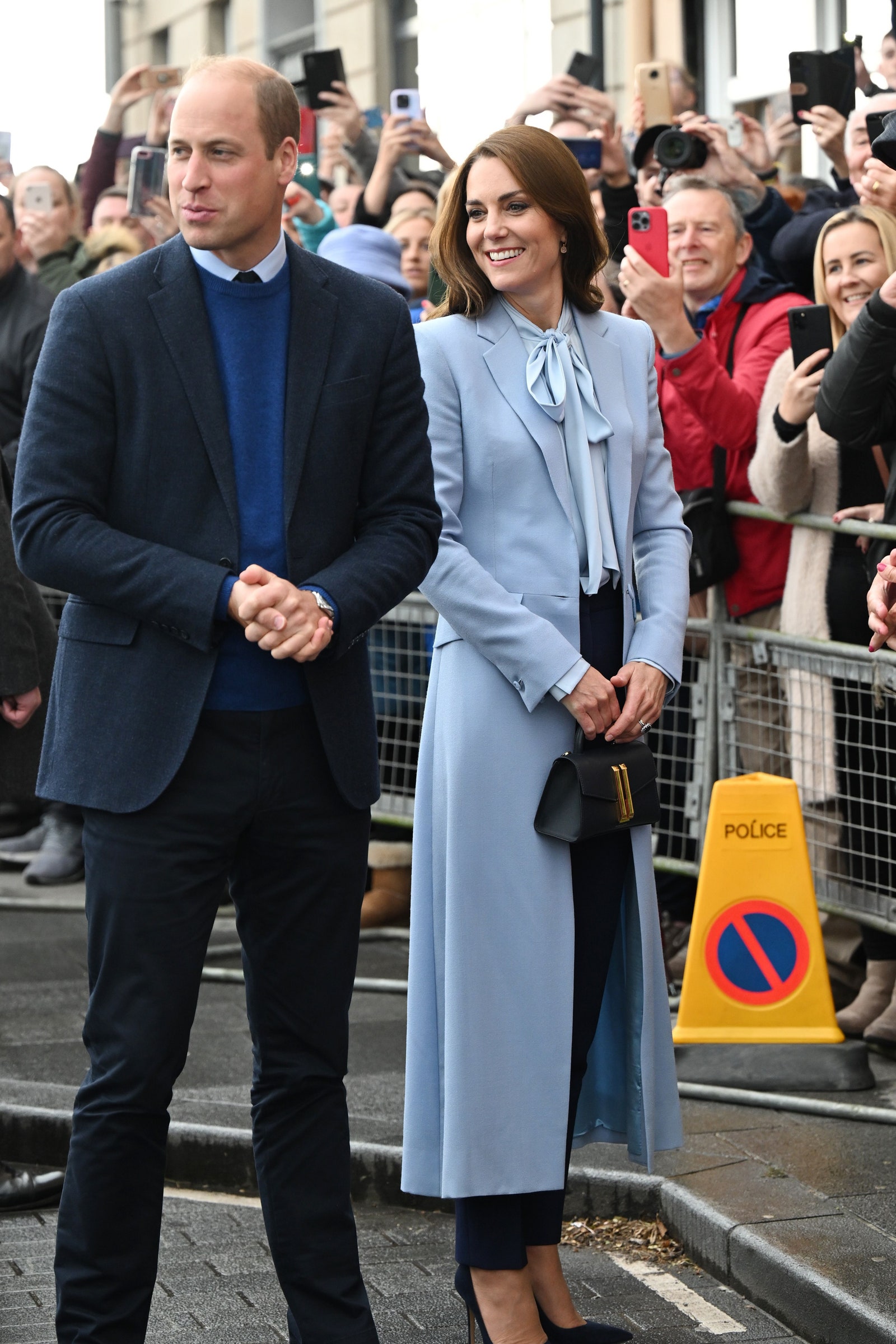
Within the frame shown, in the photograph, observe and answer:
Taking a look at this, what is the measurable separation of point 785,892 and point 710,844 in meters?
0.25

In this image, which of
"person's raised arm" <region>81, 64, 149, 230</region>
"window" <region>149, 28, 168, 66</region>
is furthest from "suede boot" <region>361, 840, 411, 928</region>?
"window" <region>149, 28, 168, 66</region>

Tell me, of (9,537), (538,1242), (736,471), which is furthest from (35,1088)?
(736,471)

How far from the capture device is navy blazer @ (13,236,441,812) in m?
3.19

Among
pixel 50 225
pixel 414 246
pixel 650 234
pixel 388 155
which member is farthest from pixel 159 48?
pixel 650 234

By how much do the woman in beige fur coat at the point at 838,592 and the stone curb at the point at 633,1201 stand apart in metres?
1.27

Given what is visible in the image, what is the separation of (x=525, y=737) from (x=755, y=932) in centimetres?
186

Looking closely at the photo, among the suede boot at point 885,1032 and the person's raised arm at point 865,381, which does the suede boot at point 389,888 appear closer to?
the suede boot at point 885,1032

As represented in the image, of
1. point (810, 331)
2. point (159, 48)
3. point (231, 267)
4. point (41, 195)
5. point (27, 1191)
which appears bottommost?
point (27, 1191)

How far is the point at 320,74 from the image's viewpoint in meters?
8.96

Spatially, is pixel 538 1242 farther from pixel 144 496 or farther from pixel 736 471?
pixel 736 471

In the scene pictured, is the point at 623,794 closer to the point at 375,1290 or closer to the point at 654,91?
the point at 375,1290

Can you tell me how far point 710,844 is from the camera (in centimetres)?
535

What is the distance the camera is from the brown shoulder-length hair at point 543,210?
12.3 ft

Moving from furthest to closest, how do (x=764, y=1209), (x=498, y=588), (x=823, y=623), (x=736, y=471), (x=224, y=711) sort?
(x=736, y=471)
(x=823, y=623)
(x=764, y=1209)
(x=498, y=588)
(x=224, y=711)
